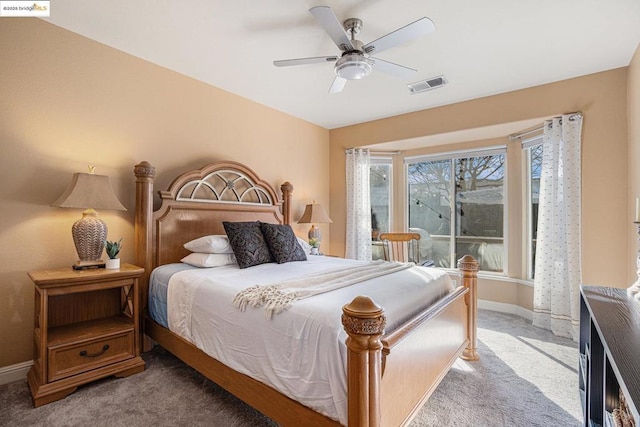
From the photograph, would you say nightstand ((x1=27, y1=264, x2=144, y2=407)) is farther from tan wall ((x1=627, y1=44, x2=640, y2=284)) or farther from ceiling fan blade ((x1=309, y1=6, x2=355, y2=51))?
tan wall ((x1=627, y1=44, x2=640, y2=284))

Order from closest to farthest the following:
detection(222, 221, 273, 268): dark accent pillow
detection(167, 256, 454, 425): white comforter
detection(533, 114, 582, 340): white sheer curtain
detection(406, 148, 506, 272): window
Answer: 1. detection(167, 256, 454, 425): white comforter
2. detection(222, 221, 273, 268): dark accent pillow
3. detection(533, 114, 582, 340): white sheer curtain
4. detection(406, 148, 506, 272): window

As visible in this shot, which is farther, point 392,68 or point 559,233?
point 559,233

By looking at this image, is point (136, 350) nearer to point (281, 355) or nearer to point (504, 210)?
point (281, 355)

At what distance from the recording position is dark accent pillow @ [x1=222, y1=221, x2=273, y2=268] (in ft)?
8.96

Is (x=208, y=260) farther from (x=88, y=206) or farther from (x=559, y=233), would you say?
(x=559, y=233)

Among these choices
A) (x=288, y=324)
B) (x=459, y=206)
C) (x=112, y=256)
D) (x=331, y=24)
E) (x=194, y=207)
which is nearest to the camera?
(x=288, y=324)

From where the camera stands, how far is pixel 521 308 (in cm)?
386

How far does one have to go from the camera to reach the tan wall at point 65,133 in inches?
88.5

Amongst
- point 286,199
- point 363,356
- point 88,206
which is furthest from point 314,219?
point 363,356

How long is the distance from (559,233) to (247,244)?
3274 millimetres

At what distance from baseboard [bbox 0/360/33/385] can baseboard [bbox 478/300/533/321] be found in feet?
15.8

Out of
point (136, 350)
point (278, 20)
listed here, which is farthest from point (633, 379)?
point (136, 350)

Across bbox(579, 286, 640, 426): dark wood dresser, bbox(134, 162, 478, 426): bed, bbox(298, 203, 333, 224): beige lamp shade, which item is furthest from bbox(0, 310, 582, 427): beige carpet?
bbox(298, 203, 333, 224): beige lamp shade

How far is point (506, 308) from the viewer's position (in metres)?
4.00
